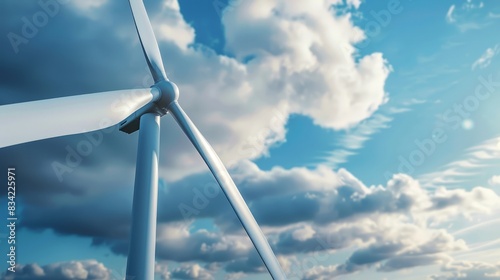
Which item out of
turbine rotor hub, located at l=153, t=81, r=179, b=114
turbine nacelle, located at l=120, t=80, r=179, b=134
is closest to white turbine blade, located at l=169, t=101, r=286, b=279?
turbine rotor hub, located at l=153, t=81, r=179, b=114

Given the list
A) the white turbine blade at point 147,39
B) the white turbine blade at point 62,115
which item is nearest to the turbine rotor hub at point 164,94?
the white turbine blade at point 147,39

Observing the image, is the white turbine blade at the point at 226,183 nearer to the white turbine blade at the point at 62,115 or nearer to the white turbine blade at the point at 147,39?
the white turbine blade at the point at 147,39

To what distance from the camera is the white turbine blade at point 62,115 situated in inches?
520

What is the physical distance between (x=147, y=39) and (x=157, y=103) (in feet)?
20.1

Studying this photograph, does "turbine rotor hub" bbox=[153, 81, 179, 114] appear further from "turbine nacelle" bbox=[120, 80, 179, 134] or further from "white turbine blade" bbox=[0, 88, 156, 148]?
"white turbine blade" bbox=[0, 88, 156, 148]

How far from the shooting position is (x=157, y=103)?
26250 millimetres

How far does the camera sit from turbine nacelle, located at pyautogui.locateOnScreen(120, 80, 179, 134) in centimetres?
2612

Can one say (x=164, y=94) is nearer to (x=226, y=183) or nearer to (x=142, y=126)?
(x=142, y=126)

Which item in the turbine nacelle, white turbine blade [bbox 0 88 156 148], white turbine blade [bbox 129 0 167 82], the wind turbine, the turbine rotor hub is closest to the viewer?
white turbine blade [bbox 0 88 156 148]

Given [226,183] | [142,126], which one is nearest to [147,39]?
[142,126]

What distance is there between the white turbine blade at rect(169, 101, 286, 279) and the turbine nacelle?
0.53 meters

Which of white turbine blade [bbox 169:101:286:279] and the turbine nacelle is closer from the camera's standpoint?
the turbine nacelle

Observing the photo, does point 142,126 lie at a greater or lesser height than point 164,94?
lesser

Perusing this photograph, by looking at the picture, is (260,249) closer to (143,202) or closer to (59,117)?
(143,202)
